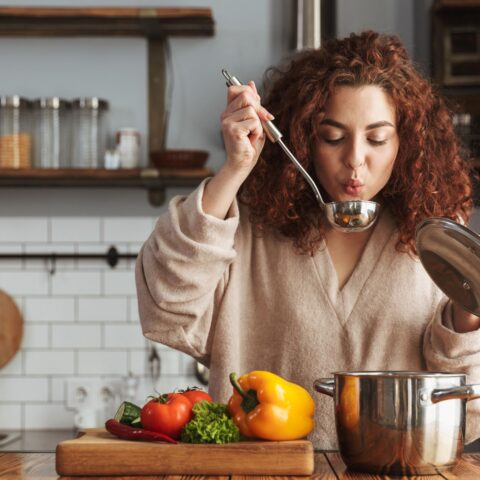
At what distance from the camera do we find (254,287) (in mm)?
1897

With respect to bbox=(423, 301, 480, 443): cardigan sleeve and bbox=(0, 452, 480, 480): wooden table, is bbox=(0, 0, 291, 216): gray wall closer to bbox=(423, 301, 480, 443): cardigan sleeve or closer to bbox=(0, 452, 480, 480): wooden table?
bbox=(423, 301, 480, 443): cardigan sleeve

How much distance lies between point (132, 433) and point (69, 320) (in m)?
2.22

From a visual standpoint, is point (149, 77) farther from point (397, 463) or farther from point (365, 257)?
point (397, 463)

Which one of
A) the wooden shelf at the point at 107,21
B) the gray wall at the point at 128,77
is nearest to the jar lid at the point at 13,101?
the gray wall at the point at 128,77

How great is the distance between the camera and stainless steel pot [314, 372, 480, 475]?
126 centimetres

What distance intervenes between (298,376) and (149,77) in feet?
6.68

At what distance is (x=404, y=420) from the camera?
1.26 meters

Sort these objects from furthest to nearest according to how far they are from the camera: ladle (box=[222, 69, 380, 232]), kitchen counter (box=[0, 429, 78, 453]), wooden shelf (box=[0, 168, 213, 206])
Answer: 1. wooden shelf (box=[0, 168, 213, 206])
2. kitchen counter (box=[0, 429, 78, 453])
3. ladle (box=[222, 69, 380, 232])

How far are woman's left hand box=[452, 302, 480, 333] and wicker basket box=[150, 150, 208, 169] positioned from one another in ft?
6.14

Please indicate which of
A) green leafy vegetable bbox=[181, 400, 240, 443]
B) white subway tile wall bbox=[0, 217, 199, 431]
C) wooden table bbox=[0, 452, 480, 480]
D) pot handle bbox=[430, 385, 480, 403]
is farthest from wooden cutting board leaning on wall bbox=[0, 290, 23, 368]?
pot handle bbox=[430, 385, 480, 403]

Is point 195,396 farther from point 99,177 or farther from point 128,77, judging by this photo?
point 128,77

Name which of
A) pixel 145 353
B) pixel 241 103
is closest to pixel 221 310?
pixel 241 103

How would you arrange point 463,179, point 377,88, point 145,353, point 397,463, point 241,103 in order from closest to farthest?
point 397,463, point 241,103, point 377,88, point 463,179, point 145,353

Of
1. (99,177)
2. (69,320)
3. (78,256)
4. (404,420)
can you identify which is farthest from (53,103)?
(404,420)
